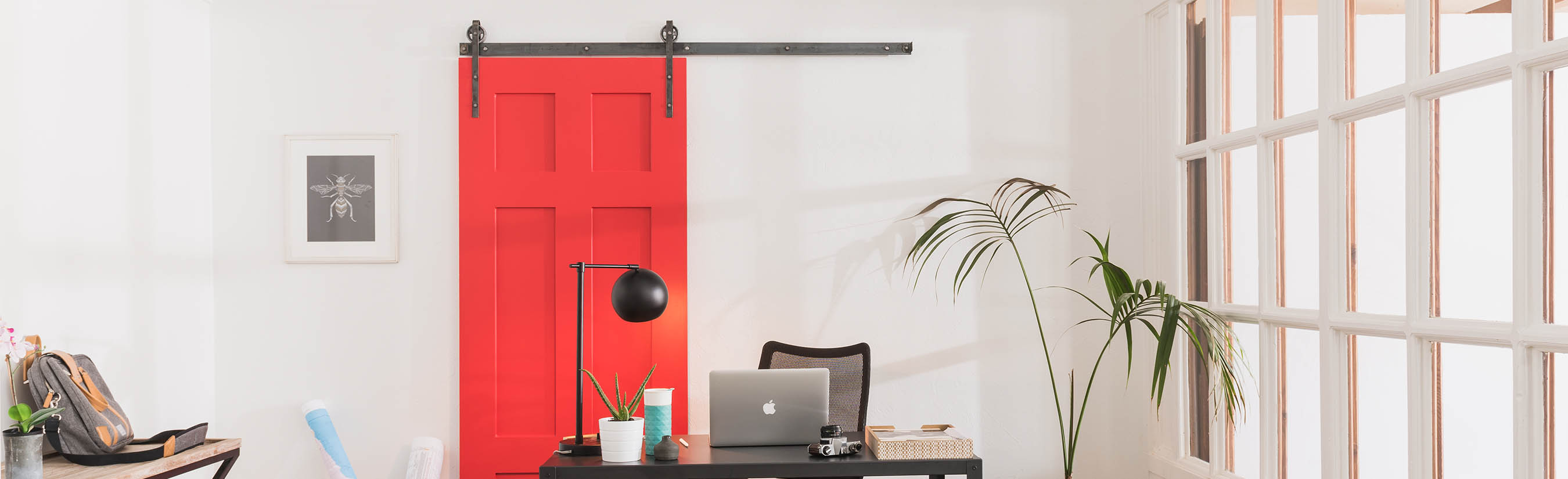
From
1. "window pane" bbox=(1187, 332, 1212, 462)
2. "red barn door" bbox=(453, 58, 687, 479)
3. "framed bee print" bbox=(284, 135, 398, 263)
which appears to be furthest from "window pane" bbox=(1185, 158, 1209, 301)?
"framed bee print" bbox=(284, 135, 398, 263)

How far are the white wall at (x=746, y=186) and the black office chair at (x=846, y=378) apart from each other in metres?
0.35

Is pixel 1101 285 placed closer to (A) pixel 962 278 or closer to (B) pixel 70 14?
(A) pixel 962 278

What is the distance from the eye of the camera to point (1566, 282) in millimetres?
1907

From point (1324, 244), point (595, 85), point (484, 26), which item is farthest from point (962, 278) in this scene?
point (484, 26)

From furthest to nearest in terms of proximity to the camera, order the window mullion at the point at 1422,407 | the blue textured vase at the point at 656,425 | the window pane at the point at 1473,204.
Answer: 1. the blue textured vase at the point at 656,425
2. the window mullion at the point at 1422,407
3. the window pane at the point at 1473,204


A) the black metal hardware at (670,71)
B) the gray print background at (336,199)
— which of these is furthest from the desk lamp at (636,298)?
the gray print background at (336,199)

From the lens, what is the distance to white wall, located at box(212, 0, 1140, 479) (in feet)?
11.9

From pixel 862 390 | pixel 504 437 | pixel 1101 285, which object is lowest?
pixel 504 437

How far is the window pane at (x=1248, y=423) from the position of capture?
3.00m

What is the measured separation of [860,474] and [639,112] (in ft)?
6.43

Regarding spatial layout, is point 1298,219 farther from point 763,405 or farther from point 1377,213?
point 763,405

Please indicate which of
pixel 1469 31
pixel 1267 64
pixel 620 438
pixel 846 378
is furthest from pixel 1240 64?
pixel 620 438

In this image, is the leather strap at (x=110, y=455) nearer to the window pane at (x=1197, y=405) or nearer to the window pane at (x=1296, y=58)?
the window pane at (x=1197, y=405)

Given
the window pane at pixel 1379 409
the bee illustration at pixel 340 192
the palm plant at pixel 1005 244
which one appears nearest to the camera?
the window pane at pixel 1379 409
